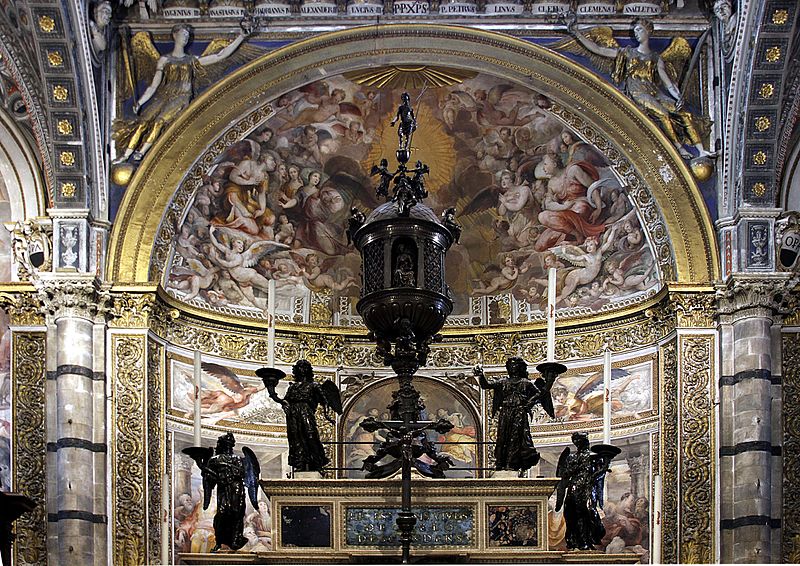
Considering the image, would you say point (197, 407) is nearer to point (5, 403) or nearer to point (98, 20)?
point (5, 403)

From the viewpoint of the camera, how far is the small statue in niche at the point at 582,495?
52.1 feet

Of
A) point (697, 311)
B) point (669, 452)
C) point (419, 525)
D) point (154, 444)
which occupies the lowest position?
point (419, 525)

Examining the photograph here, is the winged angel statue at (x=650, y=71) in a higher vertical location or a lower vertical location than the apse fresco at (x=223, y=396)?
higher

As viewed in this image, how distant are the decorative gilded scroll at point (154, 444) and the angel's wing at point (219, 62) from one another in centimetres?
318

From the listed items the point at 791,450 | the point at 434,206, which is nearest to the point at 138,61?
the point at 434,206

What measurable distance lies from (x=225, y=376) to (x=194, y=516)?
5.87ft

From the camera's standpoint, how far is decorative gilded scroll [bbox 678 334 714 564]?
19922 millimetres

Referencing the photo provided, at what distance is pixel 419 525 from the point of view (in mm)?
15969

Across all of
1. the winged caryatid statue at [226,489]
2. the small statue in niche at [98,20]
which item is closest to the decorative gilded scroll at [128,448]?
the small statue in niche at [98,20]

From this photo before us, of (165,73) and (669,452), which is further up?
(165,73)

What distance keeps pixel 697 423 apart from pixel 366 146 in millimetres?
5392

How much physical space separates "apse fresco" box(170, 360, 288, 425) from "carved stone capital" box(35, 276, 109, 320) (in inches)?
58.1

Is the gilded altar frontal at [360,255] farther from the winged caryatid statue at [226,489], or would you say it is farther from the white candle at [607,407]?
the winged caryatid statue at [226,489]

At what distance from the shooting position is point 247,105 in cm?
2119
